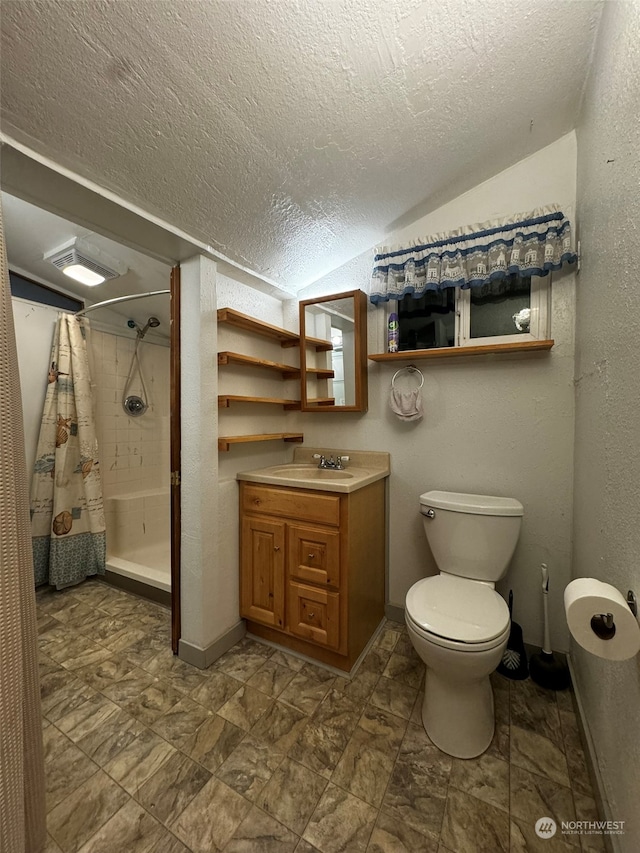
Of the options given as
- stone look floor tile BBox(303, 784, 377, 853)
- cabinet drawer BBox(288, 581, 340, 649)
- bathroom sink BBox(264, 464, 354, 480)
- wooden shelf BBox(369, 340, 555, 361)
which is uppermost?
wooden shelf BBox(369, 340, 555, 361)

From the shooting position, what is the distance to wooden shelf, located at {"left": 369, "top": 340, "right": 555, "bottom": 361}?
Answer: 4.76 ft

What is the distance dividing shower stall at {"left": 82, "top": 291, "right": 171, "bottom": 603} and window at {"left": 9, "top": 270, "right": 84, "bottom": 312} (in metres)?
0.24

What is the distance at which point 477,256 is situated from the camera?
1.55m

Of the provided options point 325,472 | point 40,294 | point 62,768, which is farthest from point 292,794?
point 40,294

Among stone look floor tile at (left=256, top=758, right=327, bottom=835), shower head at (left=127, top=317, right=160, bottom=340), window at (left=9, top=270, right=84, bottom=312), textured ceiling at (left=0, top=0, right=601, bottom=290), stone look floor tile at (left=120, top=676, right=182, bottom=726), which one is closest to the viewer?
textured ceiling at (left=0, top=0, right=601, bottom=290)

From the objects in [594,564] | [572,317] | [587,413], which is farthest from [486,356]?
[594,564]

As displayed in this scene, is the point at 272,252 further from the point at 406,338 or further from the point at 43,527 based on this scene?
Answer: the point at 43,527

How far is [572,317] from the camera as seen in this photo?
4.79 feet

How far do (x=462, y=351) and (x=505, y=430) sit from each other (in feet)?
1.49

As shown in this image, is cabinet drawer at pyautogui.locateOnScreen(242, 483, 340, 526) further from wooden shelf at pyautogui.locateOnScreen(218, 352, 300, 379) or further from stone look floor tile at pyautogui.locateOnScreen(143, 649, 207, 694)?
stone look floor tile at pyautogui.locateOnScreen(143, 649, 207, 694)

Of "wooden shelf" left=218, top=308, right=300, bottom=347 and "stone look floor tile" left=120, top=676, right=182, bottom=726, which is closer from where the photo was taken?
"stone look floor tile" left=120, top=676, right=182, bottom=726

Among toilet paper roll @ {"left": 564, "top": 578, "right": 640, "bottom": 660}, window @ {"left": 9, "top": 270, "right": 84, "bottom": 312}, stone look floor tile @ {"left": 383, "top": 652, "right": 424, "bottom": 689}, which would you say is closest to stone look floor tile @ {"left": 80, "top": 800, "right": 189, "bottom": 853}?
stone look floor tile @ {"left": 383, "top": 652, "right": 424, "bottom": 689}

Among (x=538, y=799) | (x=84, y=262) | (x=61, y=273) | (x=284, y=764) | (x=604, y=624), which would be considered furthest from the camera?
(x=61, y=273)

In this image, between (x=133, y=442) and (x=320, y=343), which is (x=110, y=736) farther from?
(x=133, y=442)
